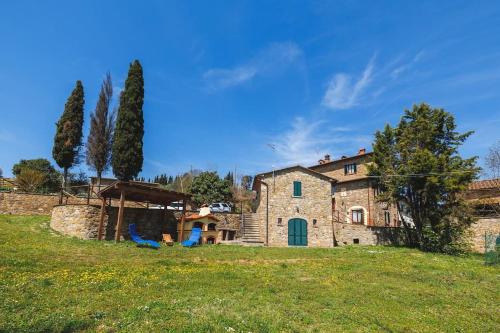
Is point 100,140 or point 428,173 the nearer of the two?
point 428,173

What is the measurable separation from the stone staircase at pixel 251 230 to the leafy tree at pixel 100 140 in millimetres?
14638

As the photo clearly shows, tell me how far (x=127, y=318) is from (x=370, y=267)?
11.0m

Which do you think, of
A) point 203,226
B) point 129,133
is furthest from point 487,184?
point 129,133

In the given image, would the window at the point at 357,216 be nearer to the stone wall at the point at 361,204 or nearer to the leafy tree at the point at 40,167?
the stone wall at the point at 361,204

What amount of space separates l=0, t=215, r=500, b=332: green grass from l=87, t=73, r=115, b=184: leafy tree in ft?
53.9

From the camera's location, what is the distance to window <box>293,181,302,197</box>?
23.4m

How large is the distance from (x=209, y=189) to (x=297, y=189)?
52.0 ft

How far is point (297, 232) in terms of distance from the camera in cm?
2286

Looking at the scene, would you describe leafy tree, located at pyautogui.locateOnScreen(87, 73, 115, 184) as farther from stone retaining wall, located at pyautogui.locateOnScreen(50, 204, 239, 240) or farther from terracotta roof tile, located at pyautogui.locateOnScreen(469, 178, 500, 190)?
terracotta roof tile, located at pyautogui.locateOnScreen(469, 178, 500, 190)

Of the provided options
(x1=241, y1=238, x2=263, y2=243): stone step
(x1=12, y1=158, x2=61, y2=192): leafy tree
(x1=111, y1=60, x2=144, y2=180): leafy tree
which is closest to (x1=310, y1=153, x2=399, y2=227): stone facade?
(x1=241, y1=238, x2=263, y2=243): stone step

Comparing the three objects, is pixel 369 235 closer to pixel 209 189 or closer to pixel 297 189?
pixel 297 189

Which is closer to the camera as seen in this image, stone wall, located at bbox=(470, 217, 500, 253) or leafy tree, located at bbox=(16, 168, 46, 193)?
stone wall, located at bbox=(470, 217, 500, 253)

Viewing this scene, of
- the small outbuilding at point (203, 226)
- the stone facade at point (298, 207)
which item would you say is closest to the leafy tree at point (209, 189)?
the stone facade at point (298, 207)

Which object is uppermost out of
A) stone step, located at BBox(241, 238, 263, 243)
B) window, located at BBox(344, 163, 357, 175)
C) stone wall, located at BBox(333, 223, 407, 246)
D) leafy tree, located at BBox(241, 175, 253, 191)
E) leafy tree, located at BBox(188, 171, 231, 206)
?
leafy tree, located at BBox(241, 175, 253, 191)
